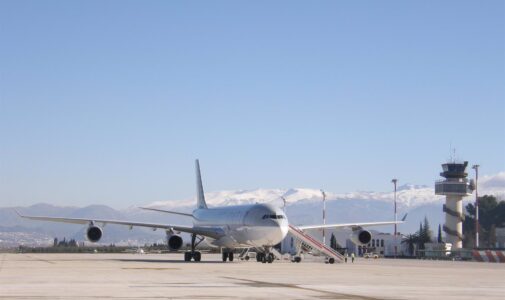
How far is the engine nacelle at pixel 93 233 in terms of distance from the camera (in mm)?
65750

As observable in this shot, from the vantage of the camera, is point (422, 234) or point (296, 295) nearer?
point (296, 295)

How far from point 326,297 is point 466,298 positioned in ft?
13.7

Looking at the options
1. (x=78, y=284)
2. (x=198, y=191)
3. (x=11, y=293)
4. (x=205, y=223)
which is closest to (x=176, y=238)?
(x=205, y=223)

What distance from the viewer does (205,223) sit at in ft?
235

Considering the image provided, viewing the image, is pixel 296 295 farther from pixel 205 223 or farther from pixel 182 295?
pixel 205 223

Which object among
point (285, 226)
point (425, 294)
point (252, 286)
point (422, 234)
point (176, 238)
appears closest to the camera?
point (425, 294)

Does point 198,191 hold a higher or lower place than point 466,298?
higher

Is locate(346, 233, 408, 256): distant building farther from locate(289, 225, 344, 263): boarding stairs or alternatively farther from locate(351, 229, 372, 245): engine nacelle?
locate(289, 225, 344, 263): boarding stairs

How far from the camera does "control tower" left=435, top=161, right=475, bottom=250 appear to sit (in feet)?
437

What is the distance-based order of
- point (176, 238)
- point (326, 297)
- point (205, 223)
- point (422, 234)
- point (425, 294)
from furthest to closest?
1. point (422, 234)
2. point (205, 223)
3. point (176, 238)
4. point (425, 294)
5. point (326, 297)

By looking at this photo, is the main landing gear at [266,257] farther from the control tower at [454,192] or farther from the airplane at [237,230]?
the control tower at [454,192]

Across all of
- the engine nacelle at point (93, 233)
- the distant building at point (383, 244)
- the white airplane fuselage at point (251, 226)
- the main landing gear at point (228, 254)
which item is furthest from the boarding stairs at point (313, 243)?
the distant building at point (383, 244)

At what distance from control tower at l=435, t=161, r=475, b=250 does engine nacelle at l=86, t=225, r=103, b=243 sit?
257 ft

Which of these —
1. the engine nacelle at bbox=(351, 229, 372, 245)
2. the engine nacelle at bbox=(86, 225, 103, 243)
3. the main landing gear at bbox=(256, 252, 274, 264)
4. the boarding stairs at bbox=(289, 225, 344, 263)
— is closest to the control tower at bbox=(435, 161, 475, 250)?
the engine nacelle at bbox=(351, 229, 372, 245)
